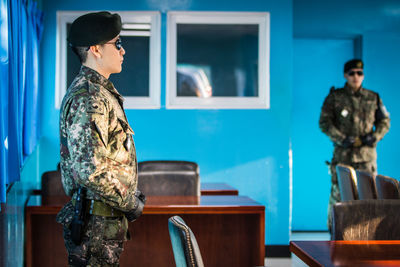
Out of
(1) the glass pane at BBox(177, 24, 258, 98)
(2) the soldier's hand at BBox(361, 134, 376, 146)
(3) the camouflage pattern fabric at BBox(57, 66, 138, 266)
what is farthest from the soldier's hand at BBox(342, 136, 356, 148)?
(3) the camouflage pattern fabric at BBox(57, 66, 138, 266)

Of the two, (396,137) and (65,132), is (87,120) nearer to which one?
(65,132)

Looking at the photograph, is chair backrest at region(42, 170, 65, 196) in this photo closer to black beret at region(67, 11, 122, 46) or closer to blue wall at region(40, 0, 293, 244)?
black beret at region(67, 11, 122, 46)

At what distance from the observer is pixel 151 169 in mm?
3312

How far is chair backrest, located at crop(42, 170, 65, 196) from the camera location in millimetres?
3186

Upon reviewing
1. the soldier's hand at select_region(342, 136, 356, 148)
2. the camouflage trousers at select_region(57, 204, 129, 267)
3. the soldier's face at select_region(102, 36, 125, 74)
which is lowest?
the camouflage trousers at select_region(57, 204, 129, 267)

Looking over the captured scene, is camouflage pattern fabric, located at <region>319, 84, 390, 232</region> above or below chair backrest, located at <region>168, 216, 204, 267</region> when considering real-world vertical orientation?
above

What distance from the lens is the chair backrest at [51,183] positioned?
10.5 ft

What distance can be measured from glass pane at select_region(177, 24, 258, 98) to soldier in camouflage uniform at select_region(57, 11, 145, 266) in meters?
2.86

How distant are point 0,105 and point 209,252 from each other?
5.08 feet

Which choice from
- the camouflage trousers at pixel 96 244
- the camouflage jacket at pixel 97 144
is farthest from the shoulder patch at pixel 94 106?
the camouflage trousers at pixel 96 244

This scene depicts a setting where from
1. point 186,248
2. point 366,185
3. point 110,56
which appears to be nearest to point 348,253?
point 186,248

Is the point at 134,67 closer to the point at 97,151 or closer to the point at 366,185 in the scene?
the point at 366,185

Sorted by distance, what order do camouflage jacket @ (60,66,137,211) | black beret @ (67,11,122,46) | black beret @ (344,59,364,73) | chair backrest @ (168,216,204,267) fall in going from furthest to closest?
black beret @ (344,59,364,73), black beret @ (67,11,122,46), camouflage jacket @ (60,66,137,211), chair backrest @ (168,216,204,267)

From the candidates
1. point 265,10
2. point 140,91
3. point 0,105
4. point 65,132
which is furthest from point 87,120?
point 265,10
